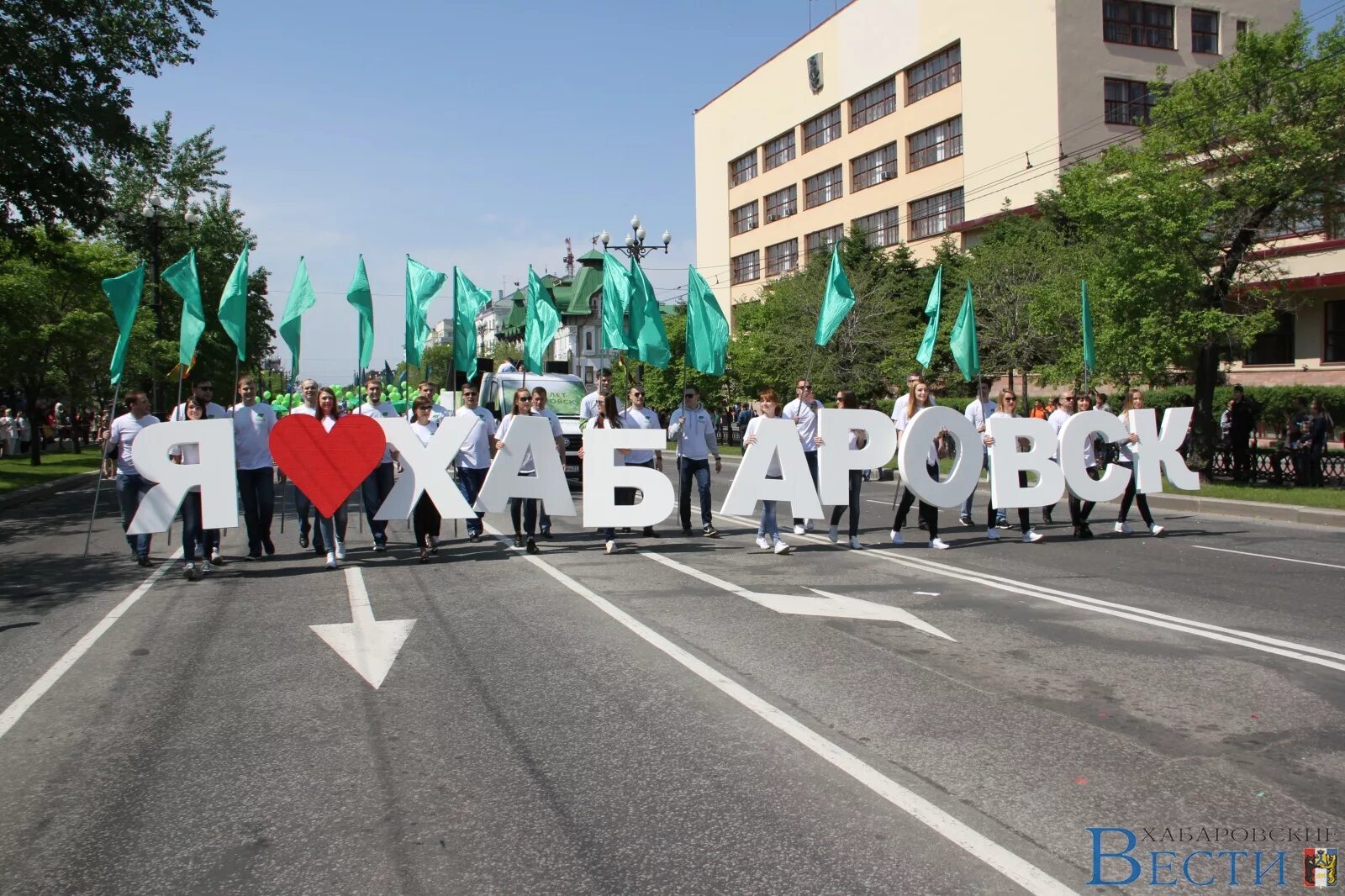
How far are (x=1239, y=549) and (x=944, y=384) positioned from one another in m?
31.2

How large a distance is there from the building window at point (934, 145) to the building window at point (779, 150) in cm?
1227

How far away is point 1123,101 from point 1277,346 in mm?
14991

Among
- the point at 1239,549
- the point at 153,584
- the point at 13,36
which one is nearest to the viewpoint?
the point at 153,584

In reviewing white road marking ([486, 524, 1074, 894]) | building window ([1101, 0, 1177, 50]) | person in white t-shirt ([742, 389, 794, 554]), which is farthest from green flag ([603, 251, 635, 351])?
building window ([1101, 0, 1177, 50])

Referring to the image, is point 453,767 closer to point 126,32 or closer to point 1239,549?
point 1239,549

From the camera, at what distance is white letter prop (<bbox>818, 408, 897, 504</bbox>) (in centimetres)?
1245

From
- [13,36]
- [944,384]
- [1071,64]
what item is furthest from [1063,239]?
[13,36]

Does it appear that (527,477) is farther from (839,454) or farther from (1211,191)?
(1211,191)

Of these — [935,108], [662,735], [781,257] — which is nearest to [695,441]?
[662,735]

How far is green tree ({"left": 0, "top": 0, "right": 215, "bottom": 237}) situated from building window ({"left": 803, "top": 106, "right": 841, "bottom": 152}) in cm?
4291

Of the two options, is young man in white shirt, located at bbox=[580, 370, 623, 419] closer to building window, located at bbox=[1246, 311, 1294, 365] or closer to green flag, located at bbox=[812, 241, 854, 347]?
green flag, located at bbox=[812, 241, 854, 347]

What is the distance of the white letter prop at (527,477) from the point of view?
1225cm

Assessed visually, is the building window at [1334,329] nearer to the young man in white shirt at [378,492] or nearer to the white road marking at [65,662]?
the young man in white shirt at [378,492]

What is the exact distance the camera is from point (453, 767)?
15.9 ft
